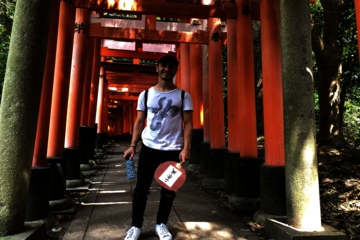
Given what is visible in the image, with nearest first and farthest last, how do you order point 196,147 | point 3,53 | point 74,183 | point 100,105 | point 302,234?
point 302,234
point 74,183
point 196,147
point 3,53
point 100,105

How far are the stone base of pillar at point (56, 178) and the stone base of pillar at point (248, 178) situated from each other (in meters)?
2.51

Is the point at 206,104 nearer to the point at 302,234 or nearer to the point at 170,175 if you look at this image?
the point at 170,175

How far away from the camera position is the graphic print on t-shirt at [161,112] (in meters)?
2.52

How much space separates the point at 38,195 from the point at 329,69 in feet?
19.6

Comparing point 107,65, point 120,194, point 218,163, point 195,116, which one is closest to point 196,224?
point 120,194

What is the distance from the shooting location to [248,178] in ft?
12.8

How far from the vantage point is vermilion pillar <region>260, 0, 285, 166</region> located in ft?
10.6

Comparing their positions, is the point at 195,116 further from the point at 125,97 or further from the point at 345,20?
the point at 125,97

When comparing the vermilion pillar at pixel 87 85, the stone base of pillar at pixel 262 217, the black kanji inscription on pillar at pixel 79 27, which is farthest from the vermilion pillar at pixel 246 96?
the vermilion pillar at pixel 87 85

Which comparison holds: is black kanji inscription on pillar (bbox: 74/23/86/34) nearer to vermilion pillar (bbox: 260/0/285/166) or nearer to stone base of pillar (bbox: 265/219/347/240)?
vermilion pillar (bbox: 260/0/285/166)

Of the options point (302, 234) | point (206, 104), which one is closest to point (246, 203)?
point (302, 234)

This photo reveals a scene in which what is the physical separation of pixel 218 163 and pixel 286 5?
3.57 meters

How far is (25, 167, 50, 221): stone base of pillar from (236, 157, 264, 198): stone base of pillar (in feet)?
8.38

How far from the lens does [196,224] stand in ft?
10.2
